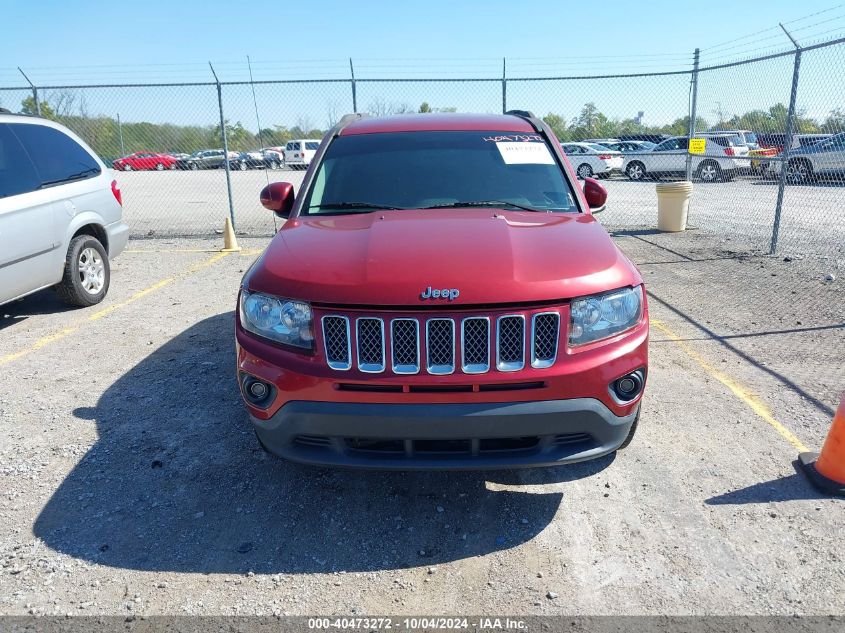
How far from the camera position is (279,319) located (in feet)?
9.35

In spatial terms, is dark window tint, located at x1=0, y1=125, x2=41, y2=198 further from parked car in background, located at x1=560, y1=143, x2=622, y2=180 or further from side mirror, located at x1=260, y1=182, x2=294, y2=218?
parked car in background, located at x1=560, y1=143, x2=622, y2=180

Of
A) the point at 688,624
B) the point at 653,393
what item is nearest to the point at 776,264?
the point at 653,393

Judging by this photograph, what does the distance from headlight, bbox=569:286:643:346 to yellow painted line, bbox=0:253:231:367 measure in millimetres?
4710

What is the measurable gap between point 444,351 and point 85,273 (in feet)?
17.9

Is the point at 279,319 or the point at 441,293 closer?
the point at 441,293

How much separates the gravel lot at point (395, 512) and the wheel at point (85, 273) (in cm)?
147

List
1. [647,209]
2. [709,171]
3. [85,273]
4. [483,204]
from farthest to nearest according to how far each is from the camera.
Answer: [709,171]
[647,209]
[85,273]
[483,204]

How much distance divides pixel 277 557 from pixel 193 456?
111cm

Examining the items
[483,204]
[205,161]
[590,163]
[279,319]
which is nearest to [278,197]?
[483,204]

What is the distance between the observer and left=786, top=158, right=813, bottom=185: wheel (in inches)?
454

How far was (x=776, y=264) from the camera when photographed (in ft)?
28.3

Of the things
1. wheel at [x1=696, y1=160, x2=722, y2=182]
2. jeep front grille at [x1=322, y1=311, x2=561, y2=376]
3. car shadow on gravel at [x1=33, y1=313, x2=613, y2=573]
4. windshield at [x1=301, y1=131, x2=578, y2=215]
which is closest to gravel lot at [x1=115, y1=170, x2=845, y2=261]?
wheel at [x1=696, y1=160, x2=722, y2=182]

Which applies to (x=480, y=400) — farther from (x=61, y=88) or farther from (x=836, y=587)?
(x=61, y=88)

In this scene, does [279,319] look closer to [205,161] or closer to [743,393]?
[743,393]
